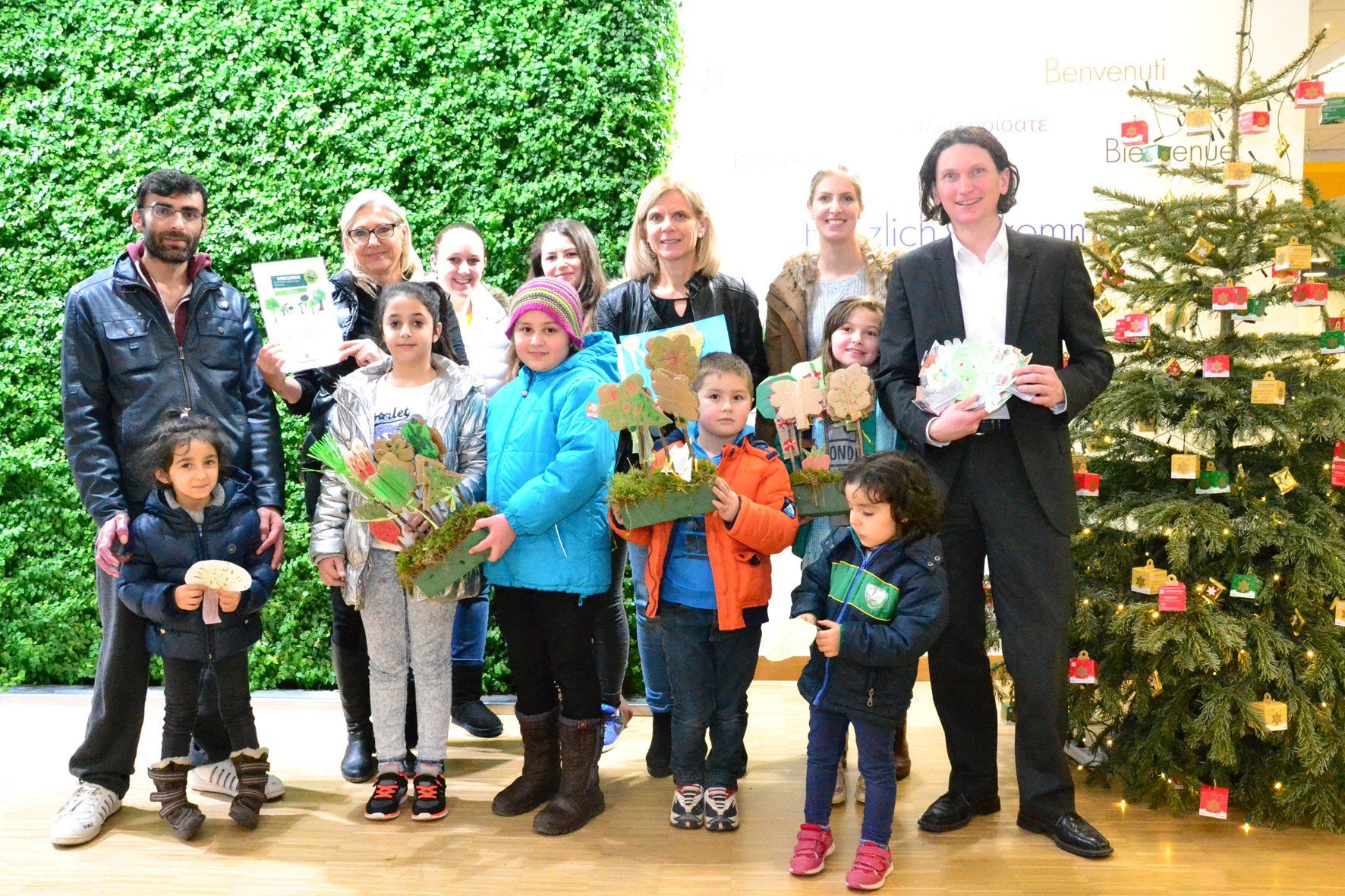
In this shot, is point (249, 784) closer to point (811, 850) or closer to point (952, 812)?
point (811, 850)

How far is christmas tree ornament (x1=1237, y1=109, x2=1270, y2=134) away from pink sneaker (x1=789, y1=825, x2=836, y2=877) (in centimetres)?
249

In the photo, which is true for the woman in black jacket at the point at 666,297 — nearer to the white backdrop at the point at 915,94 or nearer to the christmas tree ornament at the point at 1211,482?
the white backdrop at the point at 915,94

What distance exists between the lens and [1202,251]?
3361 millimetres

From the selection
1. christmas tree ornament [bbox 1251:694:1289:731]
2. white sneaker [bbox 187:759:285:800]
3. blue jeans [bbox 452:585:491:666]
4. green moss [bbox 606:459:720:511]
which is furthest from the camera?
blue jeans [bbox 452:585:491:666]

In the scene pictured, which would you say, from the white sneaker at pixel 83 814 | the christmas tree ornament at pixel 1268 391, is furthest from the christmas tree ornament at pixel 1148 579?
the white sneaker at pixel 83 814

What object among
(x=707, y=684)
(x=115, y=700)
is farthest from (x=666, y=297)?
(x=115, y=700)

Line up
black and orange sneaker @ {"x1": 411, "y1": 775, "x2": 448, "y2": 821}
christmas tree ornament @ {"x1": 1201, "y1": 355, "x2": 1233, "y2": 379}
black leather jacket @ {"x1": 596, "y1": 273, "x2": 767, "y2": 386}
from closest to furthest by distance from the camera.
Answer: black and orange sneaker @ {"x1": 411, "y1": 775, "x2": 448, "y2": 821}, christmas tree ornament @ {"x1": 1201, "y1": 355, "x2": 1233, "y2": 379}, black leather jacket @ {"x1": 596, "y1": 273, "x2": 767, "y2": 386}

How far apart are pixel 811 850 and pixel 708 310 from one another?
Result: 1.66 m

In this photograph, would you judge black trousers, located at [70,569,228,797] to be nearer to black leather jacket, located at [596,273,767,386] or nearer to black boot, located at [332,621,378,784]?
black boot, located at [332,621,378,784]

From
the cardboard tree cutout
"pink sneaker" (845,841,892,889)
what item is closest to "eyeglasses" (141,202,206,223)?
the cardboard tree cutout

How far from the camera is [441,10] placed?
15.1 ft

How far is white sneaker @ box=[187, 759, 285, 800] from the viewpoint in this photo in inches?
134

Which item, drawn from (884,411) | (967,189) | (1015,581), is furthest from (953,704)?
(967,189)

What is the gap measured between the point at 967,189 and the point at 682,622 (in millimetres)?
1427
